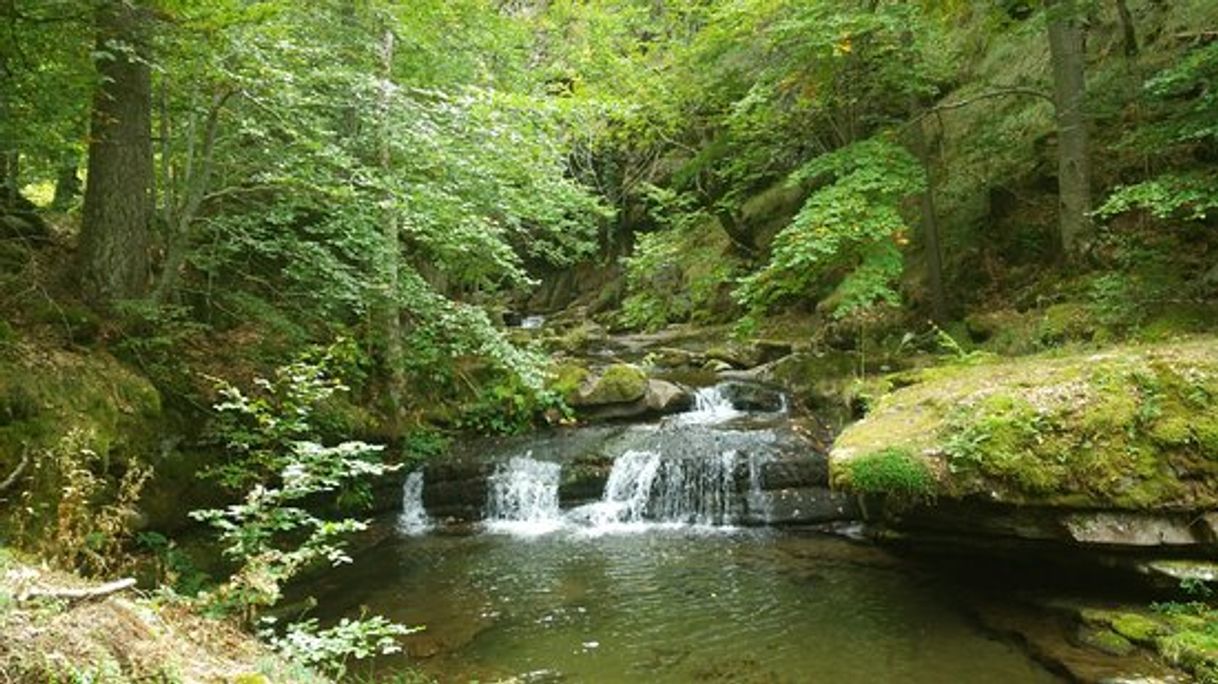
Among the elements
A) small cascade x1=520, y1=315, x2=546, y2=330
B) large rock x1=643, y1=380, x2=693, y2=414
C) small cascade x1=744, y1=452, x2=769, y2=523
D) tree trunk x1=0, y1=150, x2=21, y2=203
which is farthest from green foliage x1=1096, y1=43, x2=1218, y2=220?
small cascade x1=520, y1=315, x2=546, y2=330

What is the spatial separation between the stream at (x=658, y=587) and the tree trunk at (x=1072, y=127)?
501 centimetres

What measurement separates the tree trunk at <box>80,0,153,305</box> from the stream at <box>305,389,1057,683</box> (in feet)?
13.2

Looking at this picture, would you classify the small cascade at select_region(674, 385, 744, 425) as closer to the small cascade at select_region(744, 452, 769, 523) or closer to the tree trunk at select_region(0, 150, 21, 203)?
the small cascade at select_region(744, 452, 769, 523)

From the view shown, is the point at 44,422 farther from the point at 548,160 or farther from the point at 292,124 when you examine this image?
the point at 548,160

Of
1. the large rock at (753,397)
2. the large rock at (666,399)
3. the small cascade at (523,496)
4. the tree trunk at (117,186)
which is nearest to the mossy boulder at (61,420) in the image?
the tree trunk at (117,186)

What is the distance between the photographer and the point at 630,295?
2636 cm

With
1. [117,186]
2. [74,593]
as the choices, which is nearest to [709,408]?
[117,186]

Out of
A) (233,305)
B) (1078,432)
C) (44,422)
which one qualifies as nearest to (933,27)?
(1078,432)

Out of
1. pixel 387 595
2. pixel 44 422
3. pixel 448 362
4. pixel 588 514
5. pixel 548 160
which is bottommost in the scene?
pixel 387 595

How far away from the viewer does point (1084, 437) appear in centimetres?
616

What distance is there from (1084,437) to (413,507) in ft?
29.0

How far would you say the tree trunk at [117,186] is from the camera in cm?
793

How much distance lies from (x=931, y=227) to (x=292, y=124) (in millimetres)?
9371

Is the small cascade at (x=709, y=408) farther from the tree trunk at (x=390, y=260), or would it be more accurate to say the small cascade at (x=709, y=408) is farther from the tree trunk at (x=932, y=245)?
the tree trunk at (x=390, y=260)
